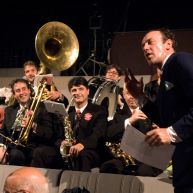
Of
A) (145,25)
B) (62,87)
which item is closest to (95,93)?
(62,87)

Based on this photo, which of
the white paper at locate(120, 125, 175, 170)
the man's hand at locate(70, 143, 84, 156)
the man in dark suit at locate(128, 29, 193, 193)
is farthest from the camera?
the man's hand at locate(70, 143, 84, 156)


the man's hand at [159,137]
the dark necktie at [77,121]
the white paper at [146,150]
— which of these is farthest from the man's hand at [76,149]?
the man's hand at [159,137]

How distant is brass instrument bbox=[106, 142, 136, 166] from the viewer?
4770mm

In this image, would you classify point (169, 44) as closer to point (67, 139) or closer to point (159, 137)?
point (159, 137)

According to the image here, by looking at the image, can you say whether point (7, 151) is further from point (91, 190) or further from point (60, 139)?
point (91, 190)

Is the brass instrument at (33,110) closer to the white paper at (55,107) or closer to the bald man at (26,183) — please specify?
the white paper at (55,107)

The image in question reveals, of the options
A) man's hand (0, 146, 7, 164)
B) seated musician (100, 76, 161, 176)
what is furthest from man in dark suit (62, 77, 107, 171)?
man's hand (0, 146, 7, 164)

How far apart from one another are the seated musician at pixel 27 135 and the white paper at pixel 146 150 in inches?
88.2

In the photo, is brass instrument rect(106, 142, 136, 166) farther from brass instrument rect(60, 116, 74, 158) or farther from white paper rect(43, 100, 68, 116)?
white paper rect(43, 100, 68, 116)

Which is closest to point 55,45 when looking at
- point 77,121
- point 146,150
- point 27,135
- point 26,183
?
point 27,135

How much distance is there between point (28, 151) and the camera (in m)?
5.21

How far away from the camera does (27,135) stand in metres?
5.22

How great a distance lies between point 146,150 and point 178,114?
12.3 inches

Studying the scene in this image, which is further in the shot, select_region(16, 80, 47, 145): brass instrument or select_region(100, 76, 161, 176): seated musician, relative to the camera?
select_region(16, 80, 47, 145): brass instrument
